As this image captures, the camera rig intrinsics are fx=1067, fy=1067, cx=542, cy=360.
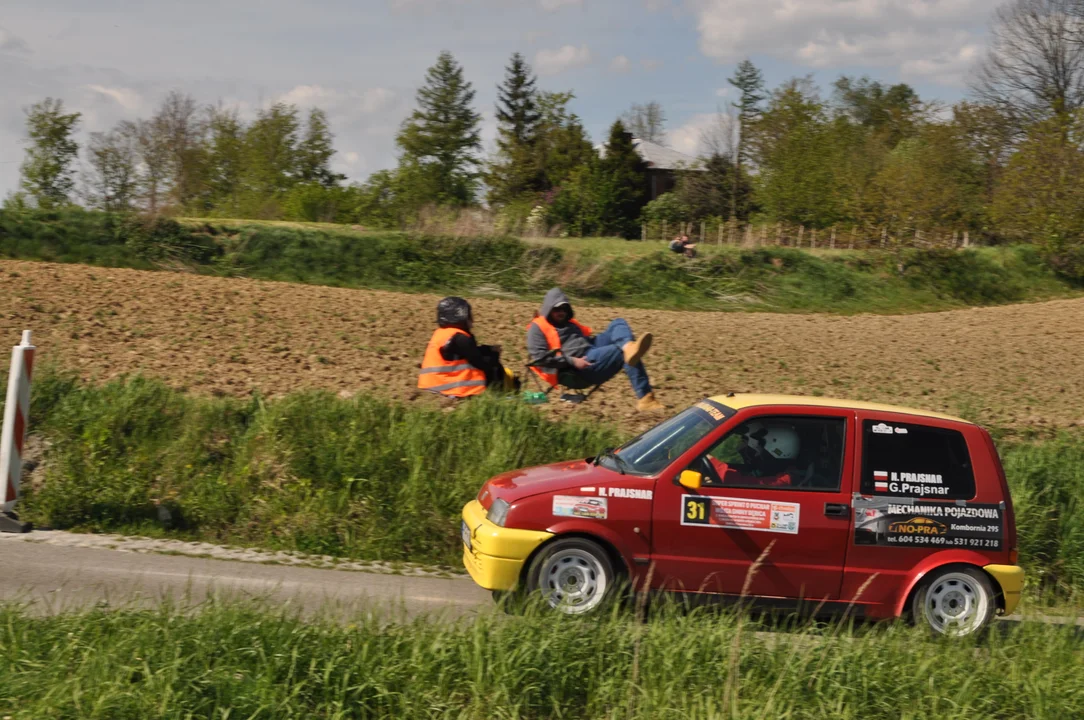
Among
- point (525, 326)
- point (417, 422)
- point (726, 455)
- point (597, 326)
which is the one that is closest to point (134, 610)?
point (726, 455)

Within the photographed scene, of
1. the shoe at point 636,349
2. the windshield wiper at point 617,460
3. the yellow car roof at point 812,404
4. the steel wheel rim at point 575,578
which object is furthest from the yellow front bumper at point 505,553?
the shoe at point 636,349

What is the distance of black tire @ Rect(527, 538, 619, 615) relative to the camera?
709 centimetres

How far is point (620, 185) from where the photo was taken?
58.0 m

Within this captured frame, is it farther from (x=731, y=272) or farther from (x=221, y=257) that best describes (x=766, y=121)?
(x=221, y=257)

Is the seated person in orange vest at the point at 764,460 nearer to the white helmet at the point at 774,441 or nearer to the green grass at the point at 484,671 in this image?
the white helmet at the point at 774,441

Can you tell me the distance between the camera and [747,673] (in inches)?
222

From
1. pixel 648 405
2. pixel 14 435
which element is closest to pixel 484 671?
pixel 14 435

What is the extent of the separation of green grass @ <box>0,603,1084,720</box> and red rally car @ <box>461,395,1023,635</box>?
3.37 feet

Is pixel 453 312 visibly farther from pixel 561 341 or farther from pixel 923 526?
pixel 923 526

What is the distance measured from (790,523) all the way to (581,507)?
144 centimetres

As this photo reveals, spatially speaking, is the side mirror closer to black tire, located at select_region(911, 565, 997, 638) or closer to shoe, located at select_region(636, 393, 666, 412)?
black tire, located at select_region(911, 565, 997, 638)

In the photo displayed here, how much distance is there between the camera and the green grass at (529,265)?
28.3 metres

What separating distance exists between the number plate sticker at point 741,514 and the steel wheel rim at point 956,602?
1.09m

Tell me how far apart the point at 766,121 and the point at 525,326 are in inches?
1896
